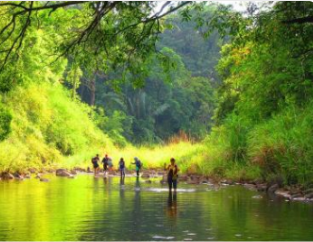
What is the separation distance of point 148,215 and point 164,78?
353cm

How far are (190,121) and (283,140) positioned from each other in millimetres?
56149

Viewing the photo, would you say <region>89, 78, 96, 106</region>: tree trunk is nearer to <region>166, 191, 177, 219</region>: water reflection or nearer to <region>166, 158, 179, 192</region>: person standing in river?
<region>166, 158, 179, 192</region>: person standing in river

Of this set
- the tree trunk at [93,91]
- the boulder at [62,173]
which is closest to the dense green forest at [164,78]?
the boulder at [62,173]

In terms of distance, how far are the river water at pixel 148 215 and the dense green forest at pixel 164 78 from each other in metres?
3.19

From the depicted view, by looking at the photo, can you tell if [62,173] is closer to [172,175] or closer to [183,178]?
[183,178]

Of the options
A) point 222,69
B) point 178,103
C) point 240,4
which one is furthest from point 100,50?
point 178,103

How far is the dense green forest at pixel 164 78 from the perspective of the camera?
16.2 metres

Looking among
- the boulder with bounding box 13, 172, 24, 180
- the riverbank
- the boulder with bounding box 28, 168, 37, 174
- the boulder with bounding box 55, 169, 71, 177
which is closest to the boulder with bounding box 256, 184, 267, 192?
the riverbank

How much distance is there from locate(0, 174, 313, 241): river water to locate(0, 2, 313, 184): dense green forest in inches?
126

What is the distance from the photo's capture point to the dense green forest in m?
16.2

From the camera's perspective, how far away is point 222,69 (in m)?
39.8

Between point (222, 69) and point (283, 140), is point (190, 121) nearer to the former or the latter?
point (222, 69)

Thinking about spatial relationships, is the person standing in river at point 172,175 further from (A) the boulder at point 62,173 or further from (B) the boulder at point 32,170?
(B) the boulder at point 32,170

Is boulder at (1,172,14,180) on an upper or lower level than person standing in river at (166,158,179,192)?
upper
